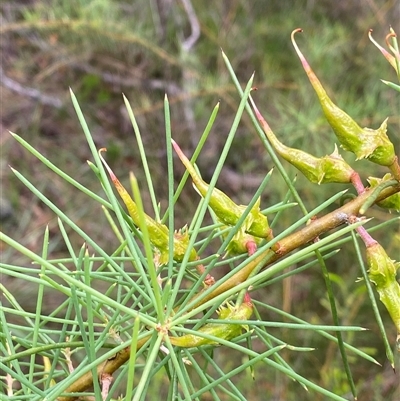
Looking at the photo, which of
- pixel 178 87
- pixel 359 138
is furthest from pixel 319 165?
pixel 178 87

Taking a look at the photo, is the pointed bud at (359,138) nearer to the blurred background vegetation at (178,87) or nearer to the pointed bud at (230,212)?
the pointed bud at (230,212)

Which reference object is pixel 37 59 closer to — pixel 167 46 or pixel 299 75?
pixel 167 46

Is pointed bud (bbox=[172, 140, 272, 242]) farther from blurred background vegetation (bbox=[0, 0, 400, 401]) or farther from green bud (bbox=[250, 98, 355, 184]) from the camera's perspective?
blurred background vegetation (bbox=[0, 0, 400, 401])

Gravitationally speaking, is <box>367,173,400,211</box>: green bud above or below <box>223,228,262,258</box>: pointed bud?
above

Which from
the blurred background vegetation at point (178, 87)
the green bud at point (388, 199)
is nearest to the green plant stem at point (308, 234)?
the green bud at point (388, 199)

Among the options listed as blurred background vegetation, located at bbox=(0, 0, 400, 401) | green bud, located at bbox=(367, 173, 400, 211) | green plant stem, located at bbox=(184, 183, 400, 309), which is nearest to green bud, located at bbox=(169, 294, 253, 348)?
green plant stem, located at bbox=(184, 183, 400, 309)

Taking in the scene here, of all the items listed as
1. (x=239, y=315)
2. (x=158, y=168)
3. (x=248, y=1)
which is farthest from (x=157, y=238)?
(x=248, y=1)
